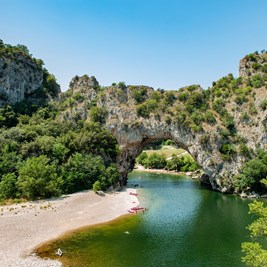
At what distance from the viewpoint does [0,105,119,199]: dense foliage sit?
51.6 meters

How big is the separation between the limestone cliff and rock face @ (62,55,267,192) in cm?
1483

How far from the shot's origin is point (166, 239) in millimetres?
35375

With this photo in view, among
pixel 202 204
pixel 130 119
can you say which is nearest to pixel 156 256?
pixel 202 204

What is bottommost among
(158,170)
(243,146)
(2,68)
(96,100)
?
(158,170)

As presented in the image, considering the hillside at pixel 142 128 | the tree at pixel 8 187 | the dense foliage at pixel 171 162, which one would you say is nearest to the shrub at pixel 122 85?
the hillside at pixel 142 128

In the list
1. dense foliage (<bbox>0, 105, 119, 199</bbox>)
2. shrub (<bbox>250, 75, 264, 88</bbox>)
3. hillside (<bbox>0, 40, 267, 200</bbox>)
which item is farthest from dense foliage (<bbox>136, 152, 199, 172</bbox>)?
dense foliage (<bbox>0, 105, 119, 199</bbox>)

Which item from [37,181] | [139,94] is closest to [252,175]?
[139,94]

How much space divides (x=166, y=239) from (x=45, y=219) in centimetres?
1748

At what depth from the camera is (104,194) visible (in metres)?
59.9

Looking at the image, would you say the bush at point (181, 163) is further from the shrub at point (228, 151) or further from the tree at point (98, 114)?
the tree at point (98, 114)

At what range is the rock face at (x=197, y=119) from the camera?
6788 cm

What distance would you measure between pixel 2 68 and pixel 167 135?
4803cm

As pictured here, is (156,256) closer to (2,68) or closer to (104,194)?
(104,194)

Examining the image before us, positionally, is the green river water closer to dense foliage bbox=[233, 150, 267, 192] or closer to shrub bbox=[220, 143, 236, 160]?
dense foliage bbox=[233, 150, 267, 192]
